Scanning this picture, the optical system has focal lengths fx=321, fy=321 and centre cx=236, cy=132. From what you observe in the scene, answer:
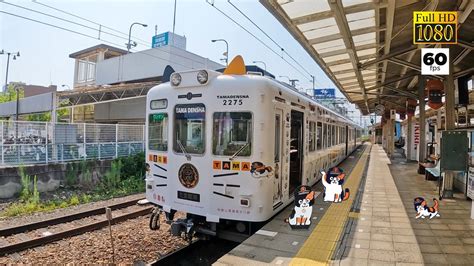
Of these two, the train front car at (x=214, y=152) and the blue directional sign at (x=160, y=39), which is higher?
the blue directional sign at (x=160, y=39)

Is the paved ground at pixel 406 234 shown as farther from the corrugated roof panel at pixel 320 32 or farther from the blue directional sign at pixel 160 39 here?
the blue directional sign at pixel 160 39

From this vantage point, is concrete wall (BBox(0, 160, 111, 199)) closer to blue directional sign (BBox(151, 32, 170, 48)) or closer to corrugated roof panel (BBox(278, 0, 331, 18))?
corrugated roof panel (BBox(278, 0, 331, 18))

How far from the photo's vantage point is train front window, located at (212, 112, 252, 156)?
4664 millimetres

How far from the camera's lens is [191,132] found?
516 centimetres

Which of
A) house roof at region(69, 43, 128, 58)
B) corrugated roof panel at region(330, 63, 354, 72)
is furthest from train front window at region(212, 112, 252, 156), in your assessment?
house roof at region(69, 43, 128, 58)

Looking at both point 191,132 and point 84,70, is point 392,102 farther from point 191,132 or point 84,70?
point 84,70

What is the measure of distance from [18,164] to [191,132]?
26.9 ft

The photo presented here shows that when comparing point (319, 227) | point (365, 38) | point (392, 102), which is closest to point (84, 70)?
point (392, 102)

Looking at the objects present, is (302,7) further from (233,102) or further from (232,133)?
(232,133)

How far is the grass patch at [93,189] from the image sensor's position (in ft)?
29.0

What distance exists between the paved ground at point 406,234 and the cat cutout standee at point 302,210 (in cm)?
72

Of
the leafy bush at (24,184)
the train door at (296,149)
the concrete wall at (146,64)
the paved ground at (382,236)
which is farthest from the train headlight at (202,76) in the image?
the concrete wall at (146,64)

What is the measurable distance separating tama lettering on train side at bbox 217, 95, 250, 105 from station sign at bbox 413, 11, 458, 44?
396 cm

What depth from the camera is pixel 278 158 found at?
5160 millimetres
